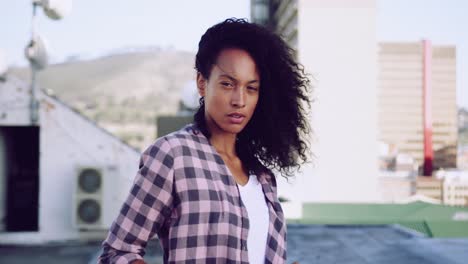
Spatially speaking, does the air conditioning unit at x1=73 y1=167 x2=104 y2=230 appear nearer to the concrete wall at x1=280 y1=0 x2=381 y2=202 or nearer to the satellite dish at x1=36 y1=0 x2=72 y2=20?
the satellite dish at x1=36 y1=0 x2=72 y2=20

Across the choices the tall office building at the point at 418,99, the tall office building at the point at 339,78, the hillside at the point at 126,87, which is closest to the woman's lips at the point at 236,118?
the tall office building at the point at 339,78

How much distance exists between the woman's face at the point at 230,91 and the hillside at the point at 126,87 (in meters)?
63.0

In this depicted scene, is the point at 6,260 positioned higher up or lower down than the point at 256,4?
lower down

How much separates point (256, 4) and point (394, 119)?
10650 cm

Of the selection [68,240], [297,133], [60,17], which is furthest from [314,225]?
[297,133]

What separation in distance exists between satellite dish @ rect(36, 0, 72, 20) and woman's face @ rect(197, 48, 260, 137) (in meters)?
7.36

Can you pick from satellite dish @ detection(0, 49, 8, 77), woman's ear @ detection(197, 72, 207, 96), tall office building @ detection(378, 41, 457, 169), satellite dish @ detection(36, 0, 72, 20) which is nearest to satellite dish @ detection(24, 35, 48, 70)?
satellite dish @ detection(0, 49, 8, 77)

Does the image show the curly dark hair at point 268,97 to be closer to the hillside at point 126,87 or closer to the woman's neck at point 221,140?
the woman's neck at point 221,140

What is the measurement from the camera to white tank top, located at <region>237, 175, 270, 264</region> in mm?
1286

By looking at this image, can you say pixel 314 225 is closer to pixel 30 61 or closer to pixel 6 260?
pixel 6 260

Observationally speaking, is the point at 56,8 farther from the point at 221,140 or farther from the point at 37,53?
the point at 221,140

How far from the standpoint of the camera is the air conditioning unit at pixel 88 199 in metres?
8.00

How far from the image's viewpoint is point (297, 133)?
64.6 inches

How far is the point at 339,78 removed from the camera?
20922 millimetres
